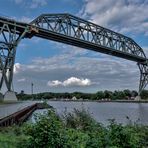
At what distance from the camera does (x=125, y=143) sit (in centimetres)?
904

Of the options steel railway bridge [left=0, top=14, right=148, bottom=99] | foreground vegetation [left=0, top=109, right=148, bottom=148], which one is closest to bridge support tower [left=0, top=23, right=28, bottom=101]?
steel railway bridge [left=0, top=14, right=148, bottom=99]

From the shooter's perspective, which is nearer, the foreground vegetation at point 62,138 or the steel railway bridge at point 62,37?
the foreground vegetation at point 62,138

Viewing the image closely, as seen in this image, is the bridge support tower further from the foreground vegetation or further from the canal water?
the foreground vegetation

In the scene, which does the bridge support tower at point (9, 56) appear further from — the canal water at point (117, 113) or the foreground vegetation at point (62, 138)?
the foreground vegetation at point (62, 138)

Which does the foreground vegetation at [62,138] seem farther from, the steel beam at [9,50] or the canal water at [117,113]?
the steel beam at [9,50]

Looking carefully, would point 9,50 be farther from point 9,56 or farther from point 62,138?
point 62,138

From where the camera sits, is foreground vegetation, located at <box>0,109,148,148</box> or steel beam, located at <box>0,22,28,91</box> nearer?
foreground vegetation, located at <box>0,109,148,148</box>

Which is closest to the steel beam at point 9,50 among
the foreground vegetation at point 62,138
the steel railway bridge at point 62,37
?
the steel railway bridge at point 62,37

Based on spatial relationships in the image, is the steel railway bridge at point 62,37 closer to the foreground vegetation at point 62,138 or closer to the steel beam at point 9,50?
the steel beam at point 9,50

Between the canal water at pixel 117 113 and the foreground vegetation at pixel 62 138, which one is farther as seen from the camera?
the canal water at pixel 117 113

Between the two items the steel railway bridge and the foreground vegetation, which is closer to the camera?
the foreground vegetation

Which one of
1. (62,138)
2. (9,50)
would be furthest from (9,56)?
(62,138)

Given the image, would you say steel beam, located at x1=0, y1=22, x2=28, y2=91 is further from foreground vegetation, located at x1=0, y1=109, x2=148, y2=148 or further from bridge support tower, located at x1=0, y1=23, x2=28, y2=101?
foreground vegetation, located at x1=0, y1=109, x2=148, y2=148

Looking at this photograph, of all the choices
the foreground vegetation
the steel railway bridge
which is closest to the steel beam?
the steel railway bridge
